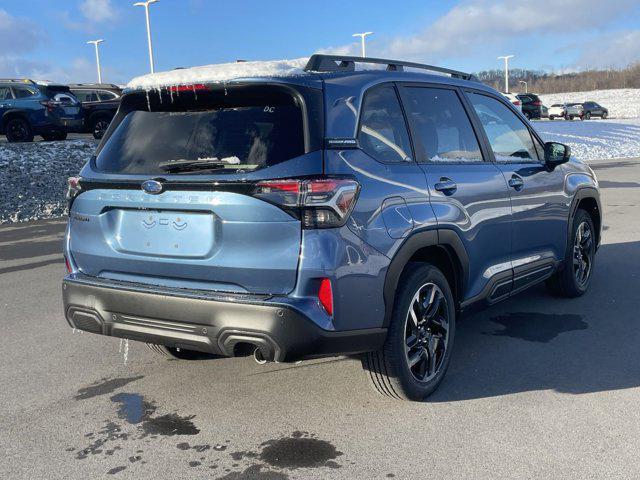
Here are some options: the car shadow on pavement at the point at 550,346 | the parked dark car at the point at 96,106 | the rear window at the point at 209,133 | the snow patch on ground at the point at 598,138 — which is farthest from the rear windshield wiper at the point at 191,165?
the snow patch on ground at the point at 598,138

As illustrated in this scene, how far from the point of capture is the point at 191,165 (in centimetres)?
346

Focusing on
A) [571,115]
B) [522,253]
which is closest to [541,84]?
[571,115]

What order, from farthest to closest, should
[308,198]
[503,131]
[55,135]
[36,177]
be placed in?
[55,135]
[36,177]
[503,131]
[308,198]

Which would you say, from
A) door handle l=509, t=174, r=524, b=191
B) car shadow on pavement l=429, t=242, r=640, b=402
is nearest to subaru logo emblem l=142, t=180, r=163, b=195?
car shadow on pavement l=429, t=242, r=640, b=402

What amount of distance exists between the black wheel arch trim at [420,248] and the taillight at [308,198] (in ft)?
1.62

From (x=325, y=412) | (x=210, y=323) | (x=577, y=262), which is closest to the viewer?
(x=210, y=323)

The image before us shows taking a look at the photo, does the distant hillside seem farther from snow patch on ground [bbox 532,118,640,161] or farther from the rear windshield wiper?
the rear windshield wiper

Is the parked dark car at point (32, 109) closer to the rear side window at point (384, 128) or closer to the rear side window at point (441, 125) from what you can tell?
the rear side window at point (441, 125)

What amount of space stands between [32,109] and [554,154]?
17909 mm

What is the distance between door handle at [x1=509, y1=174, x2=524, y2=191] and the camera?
189 inches

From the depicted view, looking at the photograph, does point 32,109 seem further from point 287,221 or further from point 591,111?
point 591,111

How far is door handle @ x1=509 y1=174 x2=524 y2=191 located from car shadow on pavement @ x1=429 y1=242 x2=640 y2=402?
1114mm

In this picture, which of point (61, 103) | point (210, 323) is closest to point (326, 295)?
point (210, 323)

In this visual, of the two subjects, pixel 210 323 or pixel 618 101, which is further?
pixel 618 101
